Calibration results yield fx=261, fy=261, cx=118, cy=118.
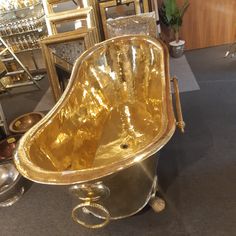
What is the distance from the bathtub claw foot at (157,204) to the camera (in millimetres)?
1446

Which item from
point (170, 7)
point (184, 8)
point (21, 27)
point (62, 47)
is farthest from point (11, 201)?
point (184, 8)

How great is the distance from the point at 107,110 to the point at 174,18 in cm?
172

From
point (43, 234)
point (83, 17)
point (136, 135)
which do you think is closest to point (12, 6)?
point (83, 17)

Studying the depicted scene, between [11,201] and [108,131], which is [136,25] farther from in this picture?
[11,201]

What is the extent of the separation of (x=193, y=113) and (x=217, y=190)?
34.2 inches

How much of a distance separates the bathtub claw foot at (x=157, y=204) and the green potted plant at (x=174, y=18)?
7.61 ft

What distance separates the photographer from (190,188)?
156cm

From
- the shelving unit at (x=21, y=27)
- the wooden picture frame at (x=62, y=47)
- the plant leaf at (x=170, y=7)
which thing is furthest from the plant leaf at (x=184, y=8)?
the shelving unit at (x=21, y=27)

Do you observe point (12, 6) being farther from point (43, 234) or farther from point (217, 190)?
point (217, 190)

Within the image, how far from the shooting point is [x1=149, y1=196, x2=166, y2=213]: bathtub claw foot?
1.45 m

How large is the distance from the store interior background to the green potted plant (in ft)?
2.28

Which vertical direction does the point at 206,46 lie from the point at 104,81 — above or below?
below

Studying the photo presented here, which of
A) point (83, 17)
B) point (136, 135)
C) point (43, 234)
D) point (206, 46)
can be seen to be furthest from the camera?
point (206, 46)

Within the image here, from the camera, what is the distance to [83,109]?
1.79m
